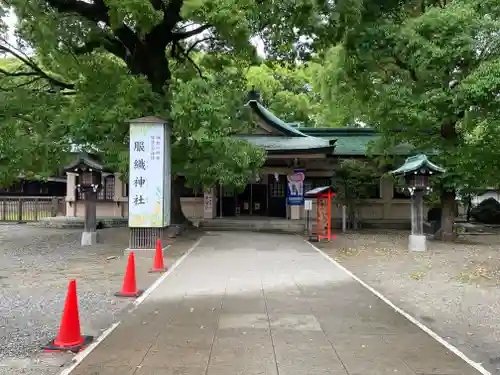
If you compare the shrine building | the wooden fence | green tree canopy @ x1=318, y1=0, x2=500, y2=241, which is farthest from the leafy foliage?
the wooden fence

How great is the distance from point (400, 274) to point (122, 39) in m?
12.7

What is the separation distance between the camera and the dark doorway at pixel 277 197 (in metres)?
26.6

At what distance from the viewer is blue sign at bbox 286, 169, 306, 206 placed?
23.6m

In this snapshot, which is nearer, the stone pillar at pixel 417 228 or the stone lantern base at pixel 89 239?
the stone pillar at pixel 417 228

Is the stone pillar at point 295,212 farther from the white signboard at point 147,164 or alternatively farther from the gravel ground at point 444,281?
the white signboard at point 147,164

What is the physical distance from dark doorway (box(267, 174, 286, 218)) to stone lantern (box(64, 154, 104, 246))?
11.8 meters

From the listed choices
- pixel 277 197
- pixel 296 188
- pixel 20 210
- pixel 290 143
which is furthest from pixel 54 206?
pixel 290 143

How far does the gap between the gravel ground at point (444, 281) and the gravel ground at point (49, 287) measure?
194 inches

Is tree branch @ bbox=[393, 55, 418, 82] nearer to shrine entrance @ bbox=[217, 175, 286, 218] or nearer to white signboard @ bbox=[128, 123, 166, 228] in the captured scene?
white signboard @ bbox=[128, 123, 166, 228]

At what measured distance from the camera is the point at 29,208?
93.2 feet

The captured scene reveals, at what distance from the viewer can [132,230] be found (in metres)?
14.4

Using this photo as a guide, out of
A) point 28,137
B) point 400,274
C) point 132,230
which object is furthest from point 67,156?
point 400,274

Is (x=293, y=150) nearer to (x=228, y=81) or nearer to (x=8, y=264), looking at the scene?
(x=228, y=81)

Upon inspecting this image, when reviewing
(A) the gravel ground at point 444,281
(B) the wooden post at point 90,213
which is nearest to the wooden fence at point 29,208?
(B) the wooden post at point 90,213
